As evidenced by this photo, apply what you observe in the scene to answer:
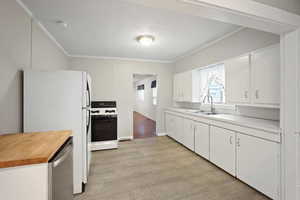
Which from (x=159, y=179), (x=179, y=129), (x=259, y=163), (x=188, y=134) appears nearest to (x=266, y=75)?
(x=259, y=163)

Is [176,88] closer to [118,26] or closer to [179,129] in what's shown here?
[179,129]

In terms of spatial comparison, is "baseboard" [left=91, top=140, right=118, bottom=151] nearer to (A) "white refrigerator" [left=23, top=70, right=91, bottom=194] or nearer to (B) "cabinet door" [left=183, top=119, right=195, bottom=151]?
(A) "white refrigerator" [left=23, top=70, right=91, bottom=194]

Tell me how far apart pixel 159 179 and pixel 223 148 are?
1.24 meters

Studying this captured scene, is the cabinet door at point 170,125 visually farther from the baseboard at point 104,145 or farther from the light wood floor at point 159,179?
the baseboard at point 104,145

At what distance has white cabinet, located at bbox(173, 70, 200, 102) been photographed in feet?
12.9

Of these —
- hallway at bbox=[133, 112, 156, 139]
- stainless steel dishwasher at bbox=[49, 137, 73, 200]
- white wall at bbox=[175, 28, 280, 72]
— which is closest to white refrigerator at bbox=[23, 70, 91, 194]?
stainless steel dishwasher at bbox=[49, 137, 73, 200]

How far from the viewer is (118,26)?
8.22 ft

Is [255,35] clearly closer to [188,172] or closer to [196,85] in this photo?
[196,85]

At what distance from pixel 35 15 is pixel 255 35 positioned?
3.55 meters

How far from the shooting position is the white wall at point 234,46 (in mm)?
2311

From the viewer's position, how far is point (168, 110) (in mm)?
4676

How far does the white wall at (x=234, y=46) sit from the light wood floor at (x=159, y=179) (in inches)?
88.7

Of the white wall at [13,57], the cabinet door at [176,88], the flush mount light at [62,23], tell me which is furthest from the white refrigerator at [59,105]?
the cabinet door at [176,88]

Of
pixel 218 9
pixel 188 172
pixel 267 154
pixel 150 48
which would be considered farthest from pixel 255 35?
pixel 188 172
